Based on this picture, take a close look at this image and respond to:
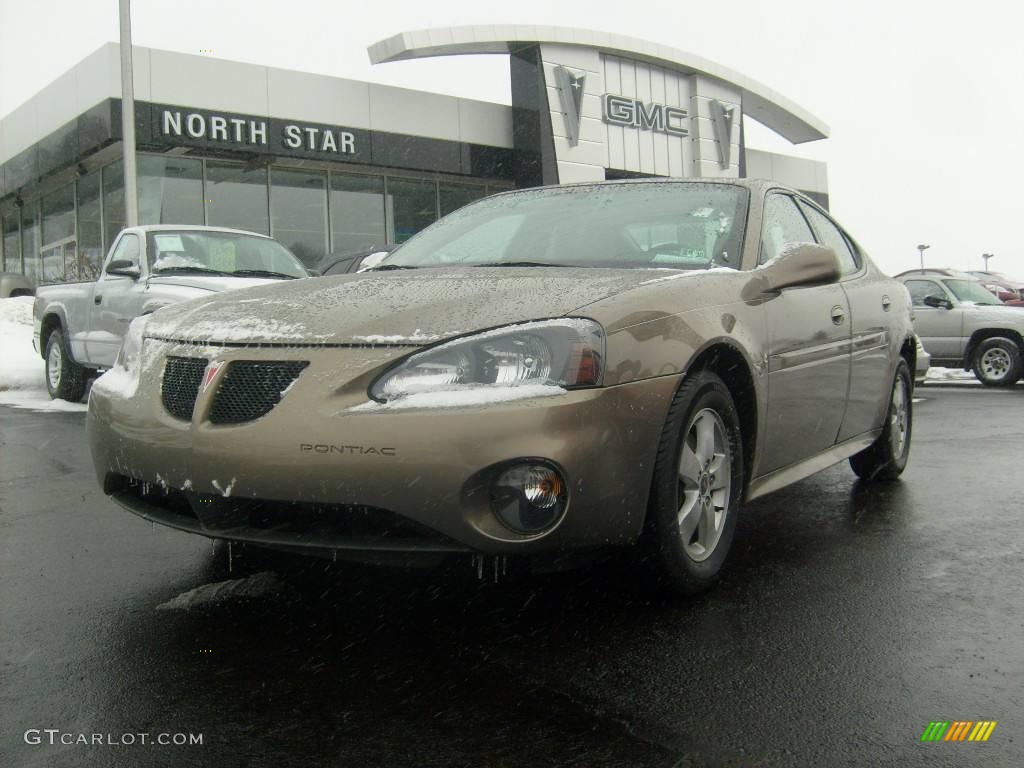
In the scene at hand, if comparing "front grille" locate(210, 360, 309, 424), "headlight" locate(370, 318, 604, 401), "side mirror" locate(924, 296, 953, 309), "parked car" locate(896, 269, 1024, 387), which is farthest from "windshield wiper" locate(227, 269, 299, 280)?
"side mirror" locate(924, 296, 953, 309)

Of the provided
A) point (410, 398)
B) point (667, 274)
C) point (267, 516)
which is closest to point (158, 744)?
point (267, 516)

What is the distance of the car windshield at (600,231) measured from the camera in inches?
154

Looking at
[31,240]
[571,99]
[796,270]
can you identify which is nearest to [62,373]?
[796,270]

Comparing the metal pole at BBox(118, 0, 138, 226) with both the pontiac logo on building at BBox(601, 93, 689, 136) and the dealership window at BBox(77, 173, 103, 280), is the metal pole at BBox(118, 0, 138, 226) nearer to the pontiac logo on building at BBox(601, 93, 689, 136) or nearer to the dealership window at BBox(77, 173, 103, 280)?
the dealership window at BBox(77, 173, 103, 280)

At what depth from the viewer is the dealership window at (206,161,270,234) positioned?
1947 centimetres

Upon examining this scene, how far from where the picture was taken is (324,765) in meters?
2.18

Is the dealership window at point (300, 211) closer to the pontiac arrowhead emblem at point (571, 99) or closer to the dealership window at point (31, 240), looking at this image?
the pontiac arrowhead emblem at point (571, 99)

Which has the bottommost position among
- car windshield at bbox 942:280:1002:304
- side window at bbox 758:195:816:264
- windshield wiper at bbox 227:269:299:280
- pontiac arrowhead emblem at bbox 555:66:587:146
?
side window at bbox 758:195:816:264

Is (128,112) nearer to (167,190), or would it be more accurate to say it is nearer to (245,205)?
(167,190)

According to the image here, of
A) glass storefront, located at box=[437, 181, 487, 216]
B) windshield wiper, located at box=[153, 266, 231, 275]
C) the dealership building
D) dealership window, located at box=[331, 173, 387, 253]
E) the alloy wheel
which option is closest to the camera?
the alloy wheel

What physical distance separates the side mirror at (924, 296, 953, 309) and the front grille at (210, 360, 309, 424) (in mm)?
12488

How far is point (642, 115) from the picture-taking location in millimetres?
23828

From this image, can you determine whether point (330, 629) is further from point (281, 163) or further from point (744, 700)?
point (281, 163)

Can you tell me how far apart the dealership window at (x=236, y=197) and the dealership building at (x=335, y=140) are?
0.03 metres
